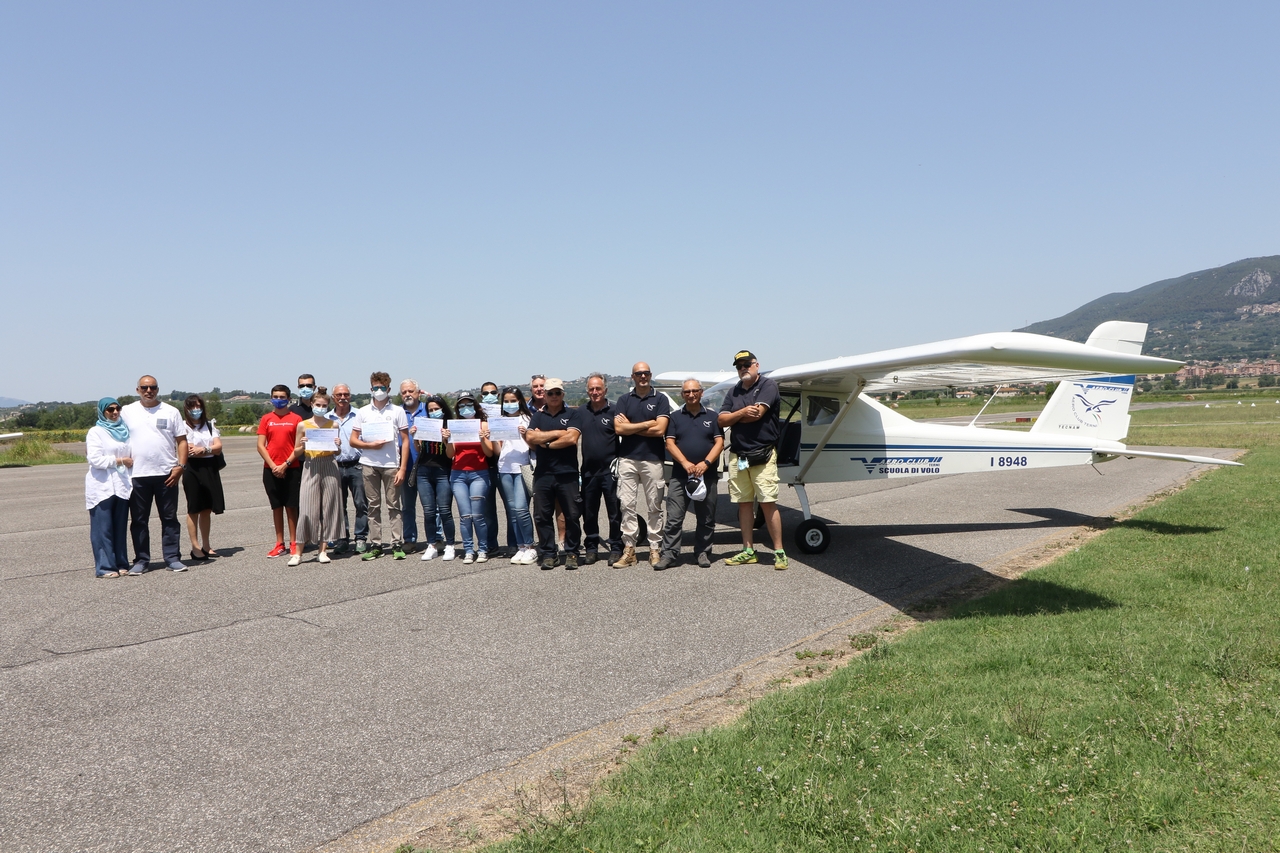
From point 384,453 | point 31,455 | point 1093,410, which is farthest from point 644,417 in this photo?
point 31,455

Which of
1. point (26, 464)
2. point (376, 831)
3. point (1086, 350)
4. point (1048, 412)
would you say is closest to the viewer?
point (376, 831)

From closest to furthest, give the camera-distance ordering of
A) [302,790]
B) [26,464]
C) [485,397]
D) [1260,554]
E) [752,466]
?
[302,790] → [1260,554] → [752,466] → [485,397] → [26,464]

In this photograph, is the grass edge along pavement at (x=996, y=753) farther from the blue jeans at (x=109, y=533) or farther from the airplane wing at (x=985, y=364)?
the blue jeans at (x=109, y=533)

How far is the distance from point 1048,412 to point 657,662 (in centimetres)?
865

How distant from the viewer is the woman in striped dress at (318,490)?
8125 millimetres

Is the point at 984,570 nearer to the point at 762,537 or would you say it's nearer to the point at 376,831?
the point at 762,537

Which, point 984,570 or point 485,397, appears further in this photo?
point 485,397

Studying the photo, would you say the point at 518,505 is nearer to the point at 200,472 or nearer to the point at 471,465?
the point at 471,465

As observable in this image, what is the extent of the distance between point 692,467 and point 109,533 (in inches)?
239

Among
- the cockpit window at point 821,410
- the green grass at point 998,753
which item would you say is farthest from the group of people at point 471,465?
the green grass at point 998,753

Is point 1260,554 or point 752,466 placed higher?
point 752,466

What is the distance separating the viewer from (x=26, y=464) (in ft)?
82.9

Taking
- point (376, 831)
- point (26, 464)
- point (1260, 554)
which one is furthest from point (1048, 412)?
point (26, 464)

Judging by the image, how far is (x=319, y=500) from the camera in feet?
27.0
